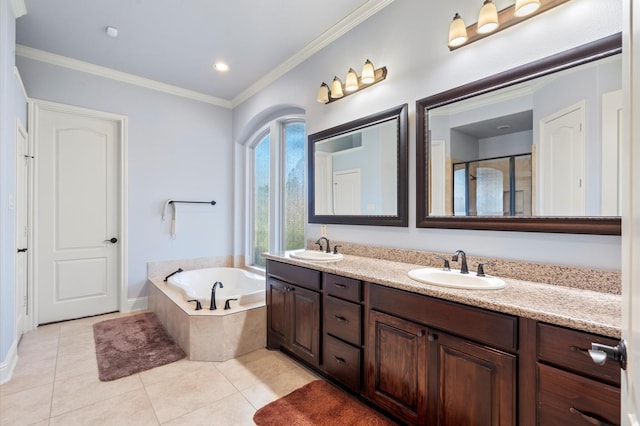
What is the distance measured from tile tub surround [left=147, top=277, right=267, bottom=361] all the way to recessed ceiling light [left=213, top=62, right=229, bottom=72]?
2.54 m

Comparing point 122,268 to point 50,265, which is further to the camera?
point 122,268

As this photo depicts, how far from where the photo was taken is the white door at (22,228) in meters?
2.74

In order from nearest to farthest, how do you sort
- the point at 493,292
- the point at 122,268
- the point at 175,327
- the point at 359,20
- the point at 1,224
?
1. the point at 493,292
2. the point at 1,224
3. the point at 359,20
4. the point at 175,327
5. the point at 122,268

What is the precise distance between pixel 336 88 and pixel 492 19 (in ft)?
4.24

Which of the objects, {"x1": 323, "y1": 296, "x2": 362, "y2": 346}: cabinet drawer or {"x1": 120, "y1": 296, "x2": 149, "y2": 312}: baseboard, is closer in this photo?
{"x1": 323, "y1": 296, "x2": 362, "y2": 346}: cabinet drawer

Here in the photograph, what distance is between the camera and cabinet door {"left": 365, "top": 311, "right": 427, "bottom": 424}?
155 centimetres

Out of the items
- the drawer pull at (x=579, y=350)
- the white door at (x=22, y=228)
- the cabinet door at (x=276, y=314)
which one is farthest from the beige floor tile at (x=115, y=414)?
the drawer pull at (x=579, y=350)

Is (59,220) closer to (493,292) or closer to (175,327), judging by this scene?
(175,327)

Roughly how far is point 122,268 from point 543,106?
4.26m

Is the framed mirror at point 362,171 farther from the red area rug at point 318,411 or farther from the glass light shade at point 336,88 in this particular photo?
the red area rug at point 318,411

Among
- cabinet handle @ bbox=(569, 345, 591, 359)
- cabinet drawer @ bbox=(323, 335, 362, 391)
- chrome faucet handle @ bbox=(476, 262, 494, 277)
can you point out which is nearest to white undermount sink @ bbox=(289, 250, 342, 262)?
cabinet drawer @ bbox=(323, 335, 362, 391)

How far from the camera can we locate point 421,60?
84.8 inches

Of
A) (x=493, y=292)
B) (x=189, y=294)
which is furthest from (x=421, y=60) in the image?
(x=189, y=294)

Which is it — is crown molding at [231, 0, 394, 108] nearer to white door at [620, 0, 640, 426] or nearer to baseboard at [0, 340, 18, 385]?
white door at [620, 0, 640, 426]
